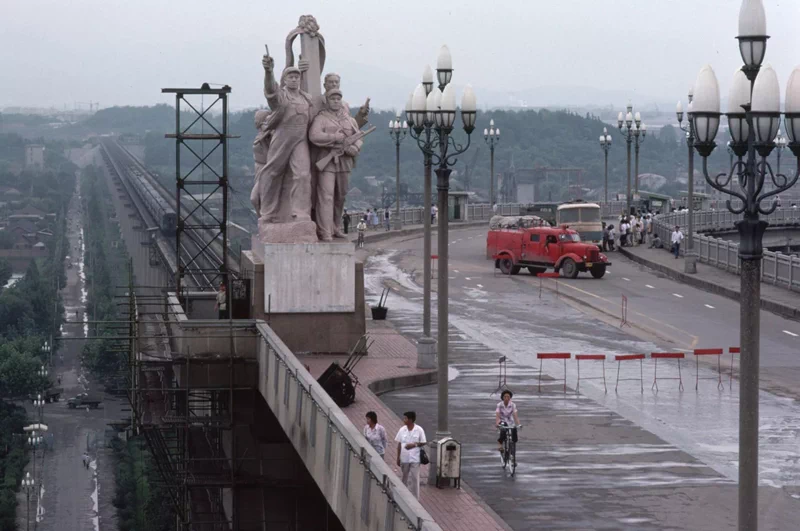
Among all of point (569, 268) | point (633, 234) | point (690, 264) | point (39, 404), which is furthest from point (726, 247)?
point (39, 404)

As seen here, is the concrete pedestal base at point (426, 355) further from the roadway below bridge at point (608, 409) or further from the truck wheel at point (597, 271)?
the truck wheel at point (597, 271)

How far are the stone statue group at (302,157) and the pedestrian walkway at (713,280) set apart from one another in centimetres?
1734

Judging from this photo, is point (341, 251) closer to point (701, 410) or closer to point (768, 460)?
point (701, 410)

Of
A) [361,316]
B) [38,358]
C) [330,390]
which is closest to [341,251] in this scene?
[361,316]

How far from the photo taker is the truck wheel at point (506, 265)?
2207 inches

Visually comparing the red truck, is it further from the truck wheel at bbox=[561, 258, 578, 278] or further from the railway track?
the railway track

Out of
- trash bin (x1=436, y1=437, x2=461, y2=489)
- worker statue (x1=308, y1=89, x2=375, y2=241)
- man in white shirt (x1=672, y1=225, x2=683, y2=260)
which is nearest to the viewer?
trash bin (x1=436, y1=437, x2=461, y2=489)

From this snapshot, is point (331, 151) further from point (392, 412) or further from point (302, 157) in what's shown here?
point (392, 412)

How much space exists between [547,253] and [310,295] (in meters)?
24.4

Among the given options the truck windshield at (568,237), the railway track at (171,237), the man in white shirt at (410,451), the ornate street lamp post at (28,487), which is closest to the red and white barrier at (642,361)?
the railway track at (171,237)

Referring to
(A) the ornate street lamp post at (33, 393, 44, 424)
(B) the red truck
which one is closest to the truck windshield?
(B) the red truck

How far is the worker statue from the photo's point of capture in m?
32.7

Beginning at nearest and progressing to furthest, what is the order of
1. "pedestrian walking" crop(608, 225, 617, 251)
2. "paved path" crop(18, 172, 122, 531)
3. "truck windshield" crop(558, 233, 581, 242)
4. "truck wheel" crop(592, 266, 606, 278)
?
"truck wheel" crop(592, 266, 606, 278), "truck windshield" crop(558, 233, 581, 242), "pedestrian walking" crop(608, 225, 617, 251), "paved path" crop(18, 172, 122, 531)

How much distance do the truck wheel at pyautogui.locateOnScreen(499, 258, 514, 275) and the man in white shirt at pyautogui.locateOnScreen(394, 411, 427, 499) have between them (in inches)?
1414
